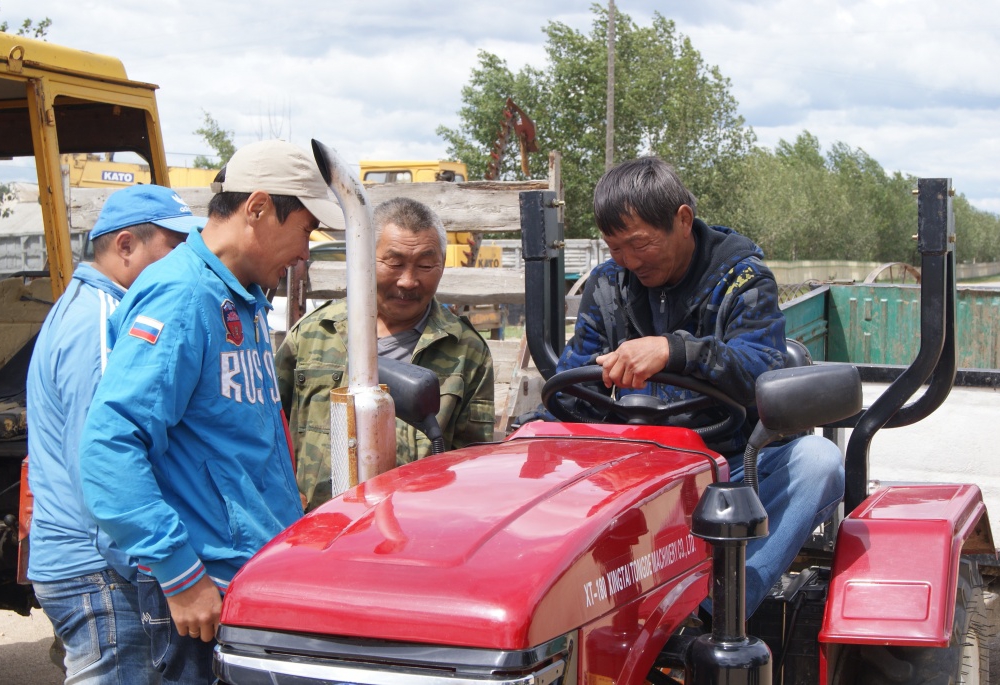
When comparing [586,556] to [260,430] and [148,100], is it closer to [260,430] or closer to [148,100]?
[260,430]

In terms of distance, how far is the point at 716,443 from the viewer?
2.68 metres

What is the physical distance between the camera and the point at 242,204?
92.3 inches

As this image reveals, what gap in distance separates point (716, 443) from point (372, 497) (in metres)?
1.02

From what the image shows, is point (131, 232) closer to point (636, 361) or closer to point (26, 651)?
point (636, 361)

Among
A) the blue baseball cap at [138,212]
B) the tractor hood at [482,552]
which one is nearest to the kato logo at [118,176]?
the blue baseball cap at [138,212]

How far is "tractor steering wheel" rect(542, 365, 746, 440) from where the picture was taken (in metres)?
2.61

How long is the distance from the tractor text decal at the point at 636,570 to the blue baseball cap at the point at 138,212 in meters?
1.75

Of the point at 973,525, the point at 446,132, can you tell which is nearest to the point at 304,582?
the point at 973,525

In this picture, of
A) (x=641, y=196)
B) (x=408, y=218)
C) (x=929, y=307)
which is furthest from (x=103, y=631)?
(x=929, y=307)

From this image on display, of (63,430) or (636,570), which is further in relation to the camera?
(63,430)

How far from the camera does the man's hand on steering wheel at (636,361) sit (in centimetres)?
254

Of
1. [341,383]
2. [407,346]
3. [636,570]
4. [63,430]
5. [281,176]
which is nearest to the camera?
[636,570]

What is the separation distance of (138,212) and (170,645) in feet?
4.60

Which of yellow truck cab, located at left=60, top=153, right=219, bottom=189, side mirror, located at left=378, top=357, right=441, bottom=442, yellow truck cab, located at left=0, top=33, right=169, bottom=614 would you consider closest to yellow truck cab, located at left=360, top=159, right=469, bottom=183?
yellow truck cab, located at left=60, top=153, right=219, bottom=189
